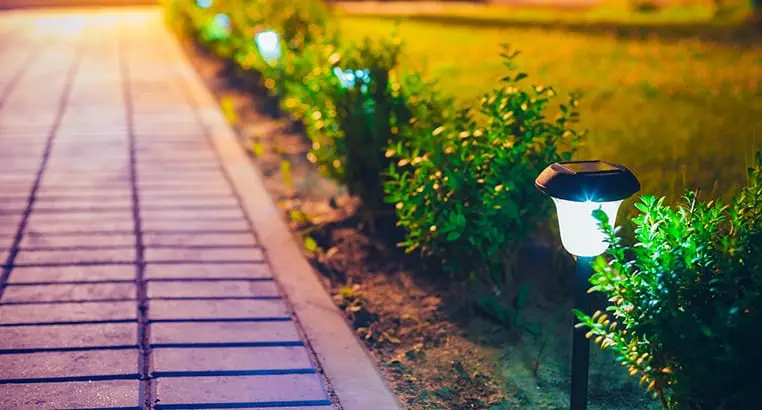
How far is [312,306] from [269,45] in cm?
405

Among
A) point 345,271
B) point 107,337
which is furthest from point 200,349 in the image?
point 345,271

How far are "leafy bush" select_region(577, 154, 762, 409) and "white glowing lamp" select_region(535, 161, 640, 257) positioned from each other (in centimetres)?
10

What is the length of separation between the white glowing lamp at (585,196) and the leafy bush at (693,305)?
0.33 ft

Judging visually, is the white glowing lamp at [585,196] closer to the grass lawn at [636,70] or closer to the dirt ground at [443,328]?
the dirt ground at [443,328]

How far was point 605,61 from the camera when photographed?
36.5ft

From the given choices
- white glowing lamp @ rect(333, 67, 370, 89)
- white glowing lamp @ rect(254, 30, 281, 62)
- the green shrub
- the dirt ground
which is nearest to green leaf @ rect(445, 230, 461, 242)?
the green shrub

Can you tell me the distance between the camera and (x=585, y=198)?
2.82 metres

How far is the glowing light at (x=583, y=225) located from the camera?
2846mm

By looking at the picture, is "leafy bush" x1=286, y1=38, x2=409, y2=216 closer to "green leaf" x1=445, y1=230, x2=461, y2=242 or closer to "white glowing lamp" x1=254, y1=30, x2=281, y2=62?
"green leaf" x1=445, y1=230, x2=461, y2=242

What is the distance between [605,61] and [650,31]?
3.76 metres

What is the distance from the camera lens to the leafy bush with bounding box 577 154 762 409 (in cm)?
252

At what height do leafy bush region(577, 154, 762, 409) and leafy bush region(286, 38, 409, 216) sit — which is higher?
leafy bush region(286, 38, 409, 216)

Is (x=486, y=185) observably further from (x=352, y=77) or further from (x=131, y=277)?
(x=131, y=277)

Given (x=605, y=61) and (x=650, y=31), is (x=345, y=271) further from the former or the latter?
(x=650, y=31)
